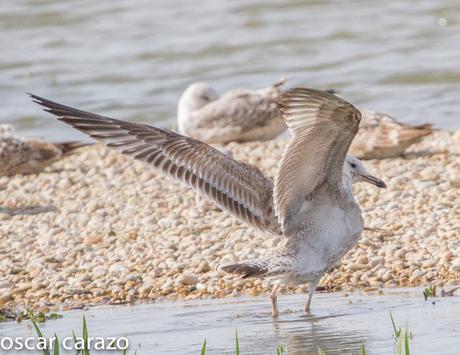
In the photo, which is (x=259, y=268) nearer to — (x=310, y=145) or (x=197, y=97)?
(x=310, y=145)

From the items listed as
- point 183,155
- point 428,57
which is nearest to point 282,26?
point 428,57

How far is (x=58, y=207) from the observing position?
10.8 meters

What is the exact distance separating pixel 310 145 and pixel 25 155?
19.7 ft

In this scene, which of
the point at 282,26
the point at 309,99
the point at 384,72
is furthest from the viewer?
the point at 282,26

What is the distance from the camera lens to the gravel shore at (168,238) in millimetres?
8062

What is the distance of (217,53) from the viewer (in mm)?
18719

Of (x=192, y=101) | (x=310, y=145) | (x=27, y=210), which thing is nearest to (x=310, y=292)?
(x=310, y=145)

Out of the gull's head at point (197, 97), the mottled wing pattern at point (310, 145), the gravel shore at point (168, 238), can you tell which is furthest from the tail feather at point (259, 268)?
the gull's head at point (197, 97)

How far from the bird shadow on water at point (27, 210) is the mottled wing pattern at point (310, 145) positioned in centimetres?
373

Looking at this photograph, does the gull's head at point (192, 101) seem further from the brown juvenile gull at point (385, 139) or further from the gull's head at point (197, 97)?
the brown juvenile gull at point (385, 139)

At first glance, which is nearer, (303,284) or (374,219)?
(303,284)

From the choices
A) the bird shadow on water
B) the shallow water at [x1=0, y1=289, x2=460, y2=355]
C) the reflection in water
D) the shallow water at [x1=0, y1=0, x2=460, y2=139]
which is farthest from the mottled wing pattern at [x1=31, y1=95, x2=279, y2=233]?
the shallow water at [x1=0, y1=0, x2=460, y2=139]

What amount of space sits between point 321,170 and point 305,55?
11.1 metres

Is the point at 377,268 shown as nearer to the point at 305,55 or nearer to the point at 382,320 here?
the point at 382,320
